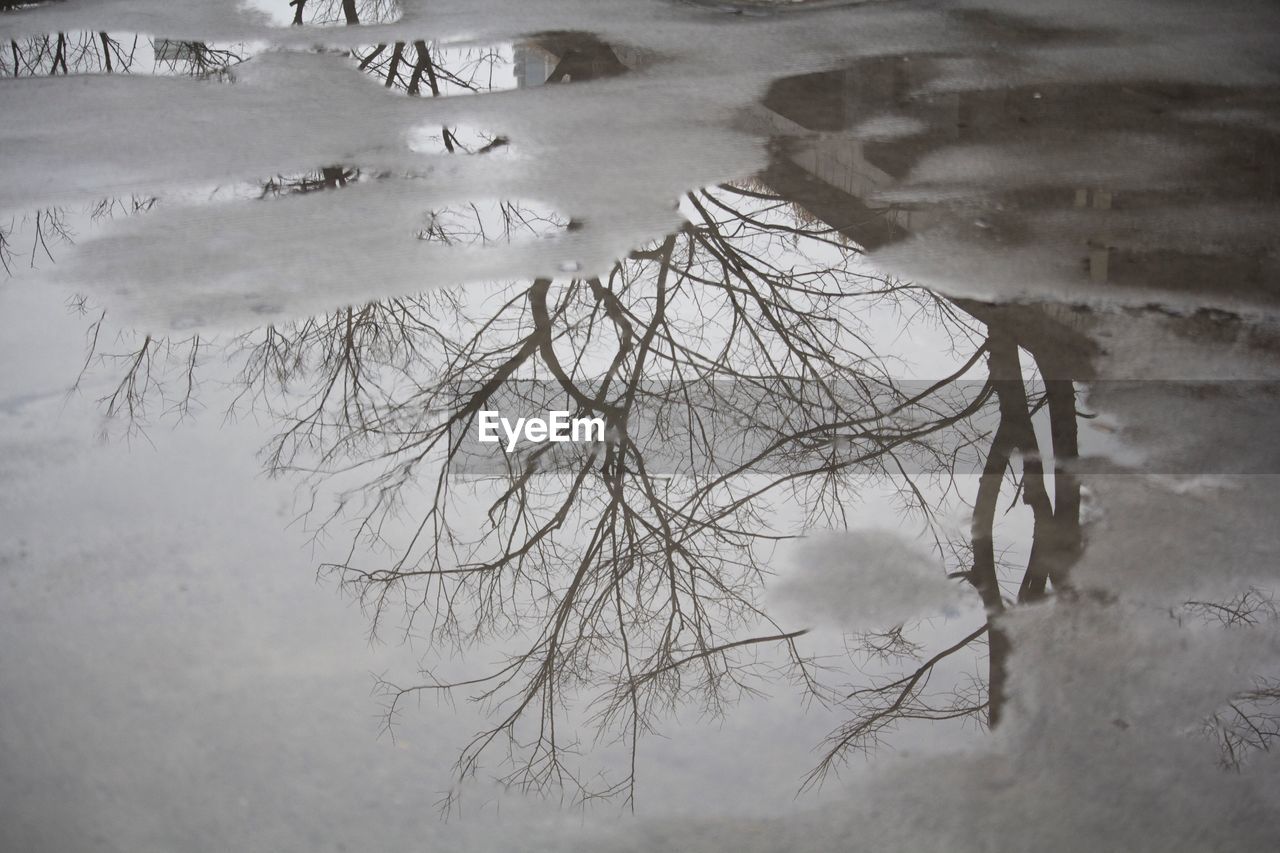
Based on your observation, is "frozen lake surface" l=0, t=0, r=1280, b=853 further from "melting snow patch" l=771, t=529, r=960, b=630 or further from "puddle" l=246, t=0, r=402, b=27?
"puddle" l=246, t=0, r=402, b=27

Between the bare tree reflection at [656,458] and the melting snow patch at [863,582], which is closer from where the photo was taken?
the bare tree reflection at [656,458]

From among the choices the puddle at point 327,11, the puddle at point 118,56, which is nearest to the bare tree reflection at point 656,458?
the puddle at point 118,56

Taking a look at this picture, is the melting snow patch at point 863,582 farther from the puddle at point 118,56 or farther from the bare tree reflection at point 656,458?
the puddle at point 118,56

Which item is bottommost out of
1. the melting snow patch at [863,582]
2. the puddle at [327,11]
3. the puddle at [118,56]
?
the melting snow patch at [863,582]

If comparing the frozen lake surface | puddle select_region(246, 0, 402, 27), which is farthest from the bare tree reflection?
puddle select_region(246, 0, 402, 27)

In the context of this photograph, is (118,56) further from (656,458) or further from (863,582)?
(863,582)

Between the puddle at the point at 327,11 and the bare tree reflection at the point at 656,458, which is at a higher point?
the puddle at the point at 327,11

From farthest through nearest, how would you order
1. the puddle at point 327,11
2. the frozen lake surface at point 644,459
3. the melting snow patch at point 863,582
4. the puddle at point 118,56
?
the puddle at point 327,11, the puddle at point 118,56, the melting snow patch at point 863,582, the frozen lake surface at point 644,459

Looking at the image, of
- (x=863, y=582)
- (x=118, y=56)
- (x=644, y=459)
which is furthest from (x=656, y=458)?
(x=118, y=56)
